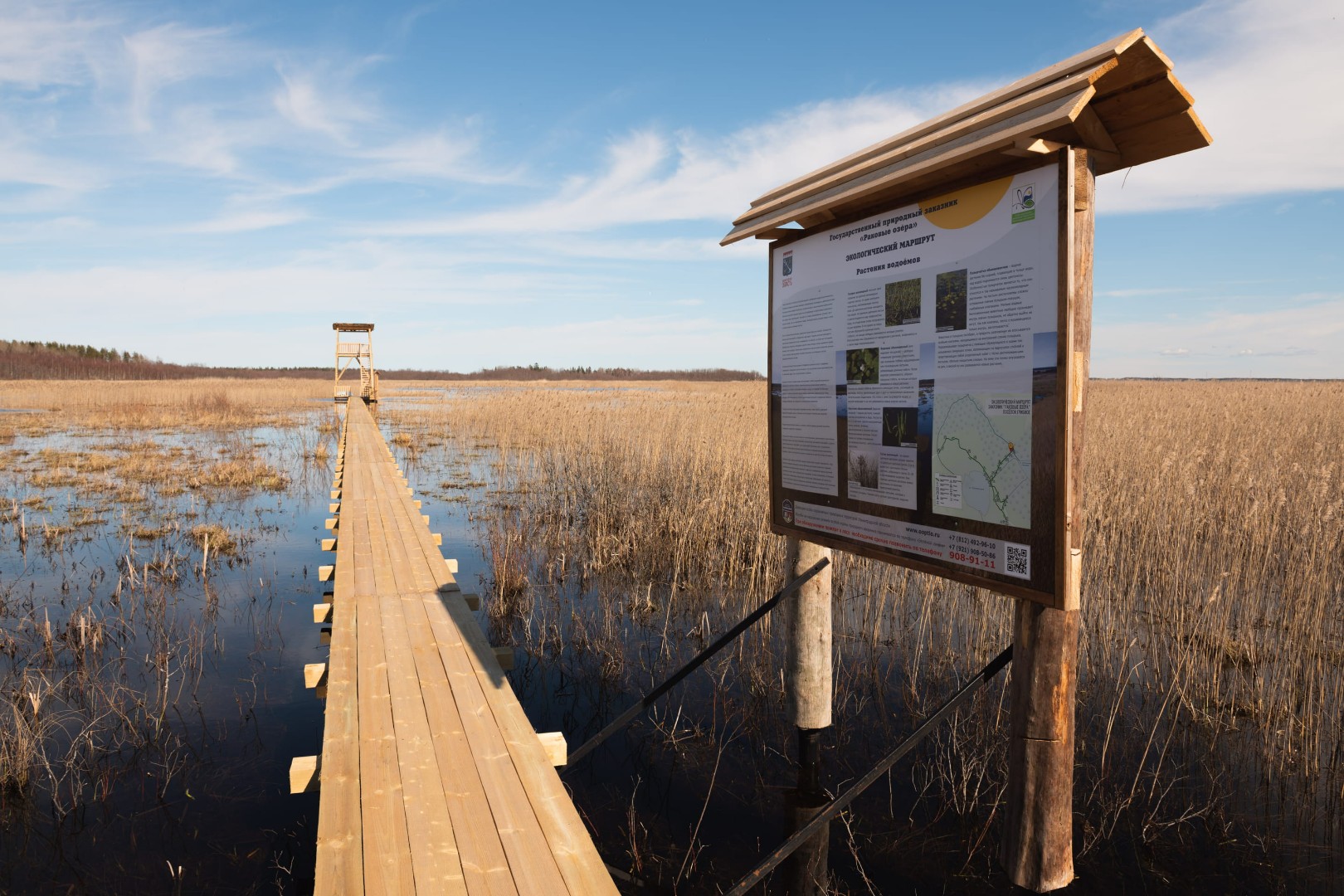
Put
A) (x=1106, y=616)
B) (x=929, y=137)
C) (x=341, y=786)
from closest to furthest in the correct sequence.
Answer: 1. (x=929, y=137)
2. (x=341, y=786)
3. (x=1106, y=616)

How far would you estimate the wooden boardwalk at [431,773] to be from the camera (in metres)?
2.29

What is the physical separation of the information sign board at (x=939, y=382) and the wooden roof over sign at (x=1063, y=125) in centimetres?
13

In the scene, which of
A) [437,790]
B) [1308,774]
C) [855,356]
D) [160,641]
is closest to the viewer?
[437,790]

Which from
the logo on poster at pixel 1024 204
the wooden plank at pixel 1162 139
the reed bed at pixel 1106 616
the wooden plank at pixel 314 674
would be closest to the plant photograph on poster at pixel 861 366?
the logo on poster at pixel 1024 204

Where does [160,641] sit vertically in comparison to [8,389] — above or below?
below

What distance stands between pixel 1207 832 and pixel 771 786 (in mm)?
2165

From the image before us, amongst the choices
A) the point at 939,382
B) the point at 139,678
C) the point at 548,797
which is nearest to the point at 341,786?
the point at 548,797

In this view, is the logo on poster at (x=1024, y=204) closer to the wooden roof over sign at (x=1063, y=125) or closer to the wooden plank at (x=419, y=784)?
the wooden roof over sign at (x=1063, y=125)

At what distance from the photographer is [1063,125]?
2.13 meters

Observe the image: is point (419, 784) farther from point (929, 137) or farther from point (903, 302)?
point (929, 137)

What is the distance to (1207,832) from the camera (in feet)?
11.9

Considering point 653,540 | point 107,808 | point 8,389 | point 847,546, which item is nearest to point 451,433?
point 653,540

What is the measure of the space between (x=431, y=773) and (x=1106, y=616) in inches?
213

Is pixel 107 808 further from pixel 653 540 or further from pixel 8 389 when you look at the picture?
pixel 8 389
